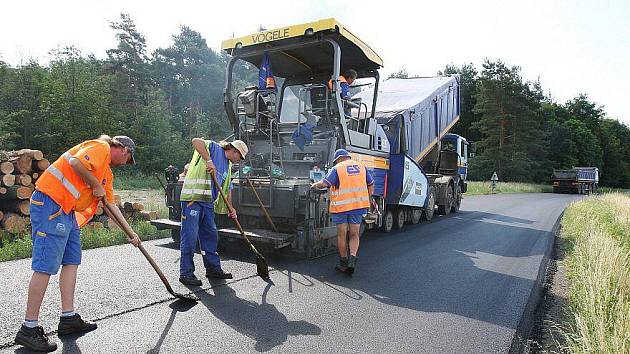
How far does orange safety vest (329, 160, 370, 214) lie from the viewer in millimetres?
4984

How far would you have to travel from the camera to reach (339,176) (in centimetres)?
500

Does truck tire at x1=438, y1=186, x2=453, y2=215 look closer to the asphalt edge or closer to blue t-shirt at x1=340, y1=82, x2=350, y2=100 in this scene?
the asphalt edge

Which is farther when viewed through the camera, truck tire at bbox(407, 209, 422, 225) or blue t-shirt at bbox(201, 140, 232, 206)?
truck tire at bbox(407, 209, 422, 225)

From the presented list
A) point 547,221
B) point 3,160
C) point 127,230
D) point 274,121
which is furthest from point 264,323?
point 547,221

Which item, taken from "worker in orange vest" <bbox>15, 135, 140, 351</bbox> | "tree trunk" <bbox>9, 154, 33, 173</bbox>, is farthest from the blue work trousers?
"tree trunk" <bbox>9, 154, 33, 173</bbox>

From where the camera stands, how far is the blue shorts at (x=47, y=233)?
2750mm

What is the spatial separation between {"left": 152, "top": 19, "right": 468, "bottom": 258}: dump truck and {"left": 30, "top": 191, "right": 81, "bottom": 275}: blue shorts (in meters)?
2.49

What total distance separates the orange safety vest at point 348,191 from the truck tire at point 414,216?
460cm

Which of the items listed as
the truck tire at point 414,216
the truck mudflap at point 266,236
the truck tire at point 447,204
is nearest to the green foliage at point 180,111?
the truck mudflap at point 266,236

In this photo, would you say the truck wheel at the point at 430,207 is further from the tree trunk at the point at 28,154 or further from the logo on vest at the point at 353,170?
the tree trunk at the point at 28,154

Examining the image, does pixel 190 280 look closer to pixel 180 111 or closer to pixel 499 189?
pixel 499 189

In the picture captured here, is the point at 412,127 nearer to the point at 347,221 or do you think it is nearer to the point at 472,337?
the point at 347,221

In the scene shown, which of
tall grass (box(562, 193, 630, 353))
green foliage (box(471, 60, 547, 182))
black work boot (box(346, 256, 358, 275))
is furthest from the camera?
green foliage (box(471, 60, 547, 182))

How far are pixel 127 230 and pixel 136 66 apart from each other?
33253 millimetres
